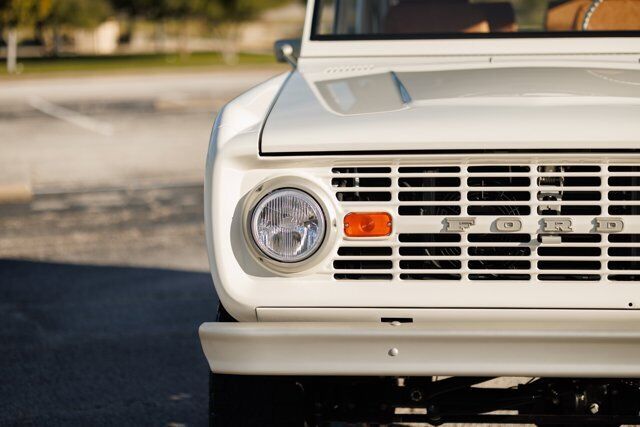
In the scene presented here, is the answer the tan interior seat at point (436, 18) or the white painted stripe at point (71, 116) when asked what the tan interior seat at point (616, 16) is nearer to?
the tan interior seat at point (436, 18)

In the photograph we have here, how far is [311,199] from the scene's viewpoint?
2936 millimetres

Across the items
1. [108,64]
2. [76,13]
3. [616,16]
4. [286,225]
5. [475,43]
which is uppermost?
[76,13]

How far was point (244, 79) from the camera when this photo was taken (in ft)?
Answer: 101

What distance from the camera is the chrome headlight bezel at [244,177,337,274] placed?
2920 millimetres

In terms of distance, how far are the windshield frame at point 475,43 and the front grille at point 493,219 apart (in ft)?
4.89

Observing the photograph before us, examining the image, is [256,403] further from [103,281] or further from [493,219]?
[103,281]

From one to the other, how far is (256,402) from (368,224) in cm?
62

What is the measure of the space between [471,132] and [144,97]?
2205cm

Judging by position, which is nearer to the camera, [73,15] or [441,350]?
[441,350]

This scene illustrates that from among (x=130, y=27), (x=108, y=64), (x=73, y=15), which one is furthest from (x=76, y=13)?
(x=108, y=64)

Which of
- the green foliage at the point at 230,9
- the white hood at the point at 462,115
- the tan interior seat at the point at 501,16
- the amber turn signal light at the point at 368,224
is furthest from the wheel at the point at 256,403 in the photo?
→ the green foliage at the point at 230,9

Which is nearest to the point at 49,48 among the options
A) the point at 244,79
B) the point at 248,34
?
the point at 248,34

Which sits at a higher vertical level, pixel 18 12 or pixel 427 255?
pixel 18 12

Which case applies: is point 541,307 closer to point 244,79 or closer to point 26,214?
point 26,214
